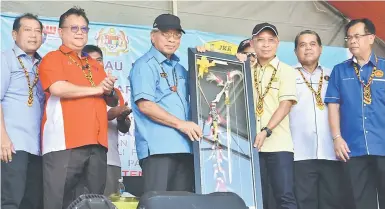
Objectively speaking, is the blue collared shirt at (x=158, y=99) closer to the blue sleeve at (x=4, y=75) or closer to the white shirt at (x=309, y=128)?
the blue sleeve at (x=4, y=75)

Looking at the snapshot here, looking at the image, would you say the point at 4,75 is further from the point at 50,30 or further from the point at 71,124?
the point at 50,30

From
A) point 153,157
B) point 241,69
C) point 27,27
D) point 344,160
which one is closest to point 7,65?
point 27,27

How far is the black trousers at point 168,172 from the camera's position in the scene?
3.53m

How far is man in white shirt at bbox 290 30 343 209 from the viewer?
4.27 m

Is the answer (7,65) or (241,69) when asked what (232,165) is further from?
(7,65)

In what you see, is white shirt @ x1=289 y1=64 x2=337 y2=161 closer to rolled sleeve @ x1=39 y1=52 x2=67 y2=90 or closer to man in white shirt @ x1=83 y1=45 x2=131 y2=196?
man in white shirt @ x1=83 y1=45 x2=131 y2=196

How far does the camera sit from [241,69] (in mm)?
3906

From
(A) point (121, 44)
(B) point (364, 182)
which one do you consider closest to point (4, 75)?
(A) point (121, 44)

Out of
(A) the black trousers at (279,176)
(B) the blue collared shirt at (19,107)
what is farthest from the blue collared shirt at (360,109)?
(B) the blue collared shirt at (19,107)

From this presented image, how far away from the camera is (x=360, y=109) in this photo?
4105 mm

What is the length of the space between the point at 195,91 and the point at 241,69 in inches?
15.3

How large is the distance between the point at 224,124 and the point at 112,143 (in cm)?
95

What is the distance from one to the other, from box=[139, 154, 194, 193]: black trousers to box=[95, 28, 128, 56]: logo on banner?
1.57 metres

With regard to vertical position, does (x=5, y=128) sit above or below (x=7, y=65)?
below
